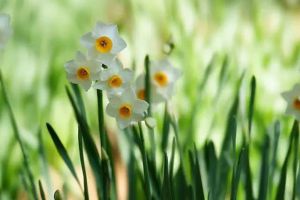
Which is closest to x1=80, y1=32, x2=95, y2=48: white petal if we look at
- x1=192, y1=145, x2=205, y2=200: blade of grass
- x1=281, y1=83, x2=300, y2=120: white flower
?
x1=192, y1=145, x2=205, y2=200: blade of grass

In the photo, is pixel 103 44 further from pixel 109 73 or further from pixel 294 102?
pixel 294 102

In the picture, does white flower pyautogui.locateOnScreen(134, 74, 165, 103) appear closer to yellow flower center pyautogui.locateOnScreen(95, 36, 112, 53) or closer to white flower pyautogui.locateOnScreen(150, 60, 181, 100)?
white flower pyautogui.locateOnScreen(150, 60, 181, 100)

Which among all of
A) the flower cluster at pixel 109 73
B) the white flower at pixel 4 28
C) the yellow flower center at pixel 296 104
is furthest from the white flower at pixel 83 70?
the yellow flower center at pixel 296 104

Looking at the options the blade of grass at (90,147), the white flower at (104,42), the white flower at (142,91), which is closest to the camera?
the white flower at (104,42)

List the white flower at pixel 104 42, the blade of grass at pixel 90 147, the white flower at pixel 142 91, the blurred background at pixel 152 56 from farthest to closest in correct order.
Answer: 1. the blurred background at pixel 152 56
2. the white flower at pixel 142 91
3. the blade of grass at pixel 90 147
4. the white flower at pixel 104 42

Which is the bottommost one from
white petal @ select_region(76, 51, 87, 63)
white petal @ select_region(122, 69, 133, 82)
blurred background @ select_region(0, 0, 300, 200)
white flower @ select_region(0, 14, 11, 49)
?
white petal @ select_region(122, 69, 133, 82)

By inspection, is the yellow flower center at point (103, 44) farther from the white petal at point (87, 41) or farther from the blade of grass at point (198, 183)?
the blade of grass at point (198, 183)

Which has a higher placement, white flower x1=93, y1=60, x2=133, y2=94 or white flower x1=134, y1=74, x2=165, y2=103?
white flower x1=134, y1=74, x2=165, y2=103

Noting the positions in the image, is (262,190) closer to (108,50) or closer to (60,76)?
(108,50)
